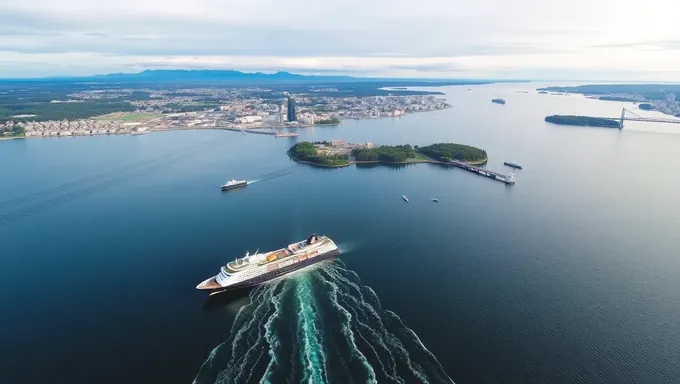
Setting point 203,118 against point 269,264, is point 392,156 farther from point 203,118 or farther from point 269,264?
point 203,118

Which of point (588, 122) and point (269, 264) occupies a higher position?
point (588, 122)

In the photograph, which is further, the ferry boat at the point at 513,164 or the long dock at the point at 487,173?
the ferry boat at the point at 513,164

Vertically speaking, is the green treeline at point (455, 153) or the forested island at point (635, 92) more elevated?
the forested island at point (635, 92)

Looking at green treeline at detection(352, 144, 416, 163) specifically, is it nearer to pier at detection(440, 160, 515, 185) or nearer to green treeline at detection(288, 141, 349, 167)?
green treeline at detection(288, 141, 349, 167)

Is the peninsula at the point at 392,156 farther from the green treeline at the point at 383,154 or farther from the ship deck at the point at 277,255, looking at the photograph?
the ship deck at the point at 277,255

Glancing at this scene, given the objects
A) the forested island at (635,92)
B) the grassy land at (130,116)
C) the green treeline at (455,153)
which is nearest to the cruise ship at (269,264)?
the green treeline at (455,153)

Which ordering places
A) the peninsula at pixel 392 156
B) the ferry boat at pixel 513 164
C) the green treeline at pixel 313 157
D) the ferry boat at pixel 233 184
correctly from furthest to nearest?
the peninsula at pixel 392 156 → the green treeline at pixel 313 157 → the ferry boat at pixel 513 164 → the ferry boat at pixel 233 184

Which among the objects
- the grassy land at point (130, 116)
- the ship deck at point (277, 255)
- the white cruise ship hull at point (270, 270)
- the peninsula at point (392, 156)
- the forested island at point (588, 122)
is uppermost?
the grassy land at point (130, 116)

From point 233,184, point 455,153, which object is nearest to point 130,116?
point 233,184

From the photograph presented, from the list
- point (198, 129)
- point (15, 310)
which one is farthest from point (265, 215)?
point (198, 129)
